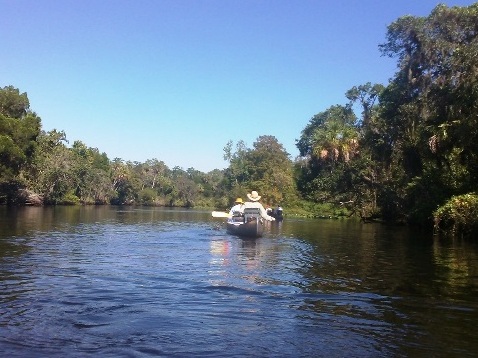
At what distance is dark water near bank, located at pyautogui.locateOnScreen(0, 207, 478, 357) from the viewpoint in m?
7.41

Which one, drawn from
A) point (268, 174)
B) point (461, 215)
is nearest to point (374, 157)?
point (461, 215)

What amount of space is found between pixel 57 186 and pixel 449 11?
201ft

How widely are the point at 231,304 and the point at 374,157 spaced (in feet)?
146

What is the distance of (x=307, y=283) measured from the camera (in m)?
12.9

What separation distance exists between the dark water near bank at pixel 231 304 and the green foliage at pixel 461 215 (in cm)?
926

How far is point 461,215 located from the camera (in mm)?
27891

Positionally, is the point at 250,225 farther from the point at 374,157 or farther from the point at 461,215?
the point at 374,157

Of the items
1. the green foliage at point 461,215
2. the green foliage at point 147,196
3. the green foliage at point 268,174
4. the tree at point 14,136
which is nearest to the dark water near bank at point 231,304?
the green foliage at point 461,215

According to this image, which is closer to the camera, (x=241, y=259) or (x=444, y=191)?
(x=241, y=259)

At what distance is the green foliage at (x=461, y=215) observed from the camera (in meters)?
27.2

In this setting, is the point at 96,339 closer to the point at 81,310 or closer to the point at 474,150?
the point at 81,310

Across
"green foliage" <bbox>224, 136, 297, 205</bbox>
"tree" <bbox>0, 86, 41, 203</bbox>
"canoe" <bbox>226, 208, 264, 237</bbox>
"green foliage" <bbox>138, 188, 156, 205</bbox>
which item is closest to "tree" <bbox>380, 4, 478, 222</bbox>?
"canoe" <bbox>226, 208, 264, 237</bbox>

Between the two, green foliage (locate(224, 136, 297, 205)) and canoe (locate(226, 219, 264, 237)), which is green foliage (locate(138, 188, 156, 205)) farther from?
canoe (locate(226, 219, 264, 237))

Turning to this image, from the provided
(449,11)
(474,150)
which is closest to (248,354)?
(474,150)
